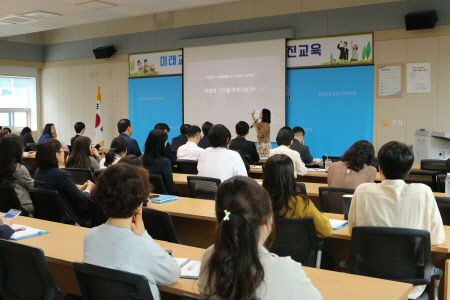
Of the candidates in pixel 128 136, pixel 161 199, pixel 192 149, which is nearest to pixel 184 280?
pixel 161 199

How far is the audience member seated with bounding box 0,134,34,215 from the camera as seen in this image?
4.07 metres

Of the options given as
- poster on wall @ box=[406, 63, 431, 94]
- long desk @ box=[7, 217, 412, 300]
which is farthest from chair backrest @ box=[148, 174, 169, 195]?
poster on wall @ box=[406, 63, 431, 94]

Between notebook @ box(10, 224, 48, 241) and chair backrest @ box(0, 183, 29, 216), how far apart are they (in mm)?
1059

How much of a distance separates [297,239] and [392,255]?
0.56 meters

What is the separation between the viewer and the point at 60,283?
2.94 m

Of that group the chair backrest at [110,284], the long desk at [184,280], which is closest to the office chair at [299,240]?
the long desk at [184,280]

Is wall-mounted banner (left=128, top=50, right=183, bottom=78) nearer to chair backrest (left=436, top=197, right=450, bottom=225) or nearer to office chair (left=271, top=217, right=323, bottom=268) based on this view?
chair backrest (left=436, top=197, right=450, bottom=225)

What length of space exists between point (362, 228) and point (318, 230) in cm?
38

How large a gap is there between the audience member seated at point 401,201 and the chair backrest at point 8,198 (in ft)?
9.54

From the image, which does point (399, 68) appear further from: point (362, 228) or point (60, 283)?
point (60, 283)

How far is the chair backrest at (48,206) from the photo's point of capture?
12.1 ft

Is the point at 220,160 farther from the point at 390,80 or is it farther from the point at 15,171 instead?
the point at 390,80

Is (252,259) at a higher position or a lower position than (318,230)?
higher

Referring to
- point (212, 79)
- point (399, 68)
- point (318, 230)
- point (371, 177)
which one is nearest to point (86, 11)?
point (212, 79)
